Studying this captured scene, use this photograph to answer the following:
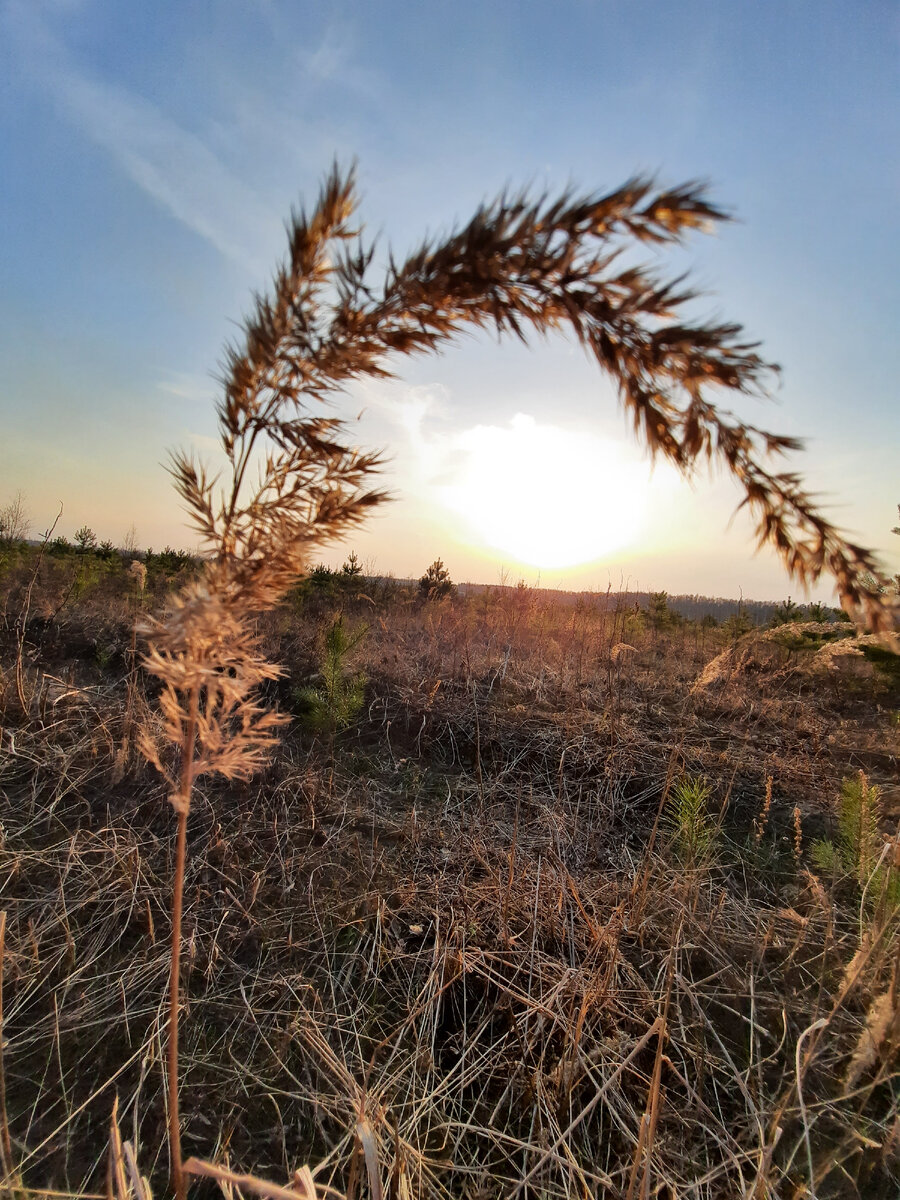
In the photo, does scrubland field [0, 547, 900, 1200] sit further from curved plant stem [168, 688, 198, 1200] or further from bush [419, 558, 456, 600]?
bush [419, 558, 456, 600]

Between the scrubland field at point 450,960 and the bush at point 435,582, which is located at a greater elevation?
the bush at point 435,582

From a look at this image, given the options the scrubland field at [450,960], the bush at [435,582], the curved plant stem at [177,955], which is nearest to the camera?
the curved plant stem at [177,955]

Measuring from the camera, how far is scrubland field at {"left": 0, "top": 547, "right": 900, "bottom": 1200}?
173 centimetres

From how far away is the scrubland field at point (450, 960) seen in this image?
68.1 inches

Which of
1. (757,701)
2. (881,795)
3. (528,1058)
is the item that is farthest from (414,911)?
(757,701)

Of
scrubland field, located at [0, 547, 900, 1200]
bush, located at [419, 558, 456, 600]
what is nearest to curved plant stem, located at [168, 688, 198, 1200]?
scrubland field, located at [0, 547, 900, 1200]

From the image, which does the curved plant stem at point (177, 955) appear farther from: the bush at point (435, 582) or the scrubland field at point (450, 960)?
the bush at point (435, 582)

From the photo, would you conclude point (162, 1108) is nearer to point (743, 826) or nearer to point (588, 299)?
point (588, 299)

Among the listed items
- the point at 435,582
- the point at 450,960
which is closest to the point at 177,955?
the point at 450,960

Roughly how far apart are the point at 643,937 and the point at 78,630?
20.8 feet

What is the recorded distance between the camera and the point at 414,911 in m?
2.70

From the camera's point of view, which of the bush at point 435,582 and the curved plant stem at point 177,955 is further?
the bush at point 435,582

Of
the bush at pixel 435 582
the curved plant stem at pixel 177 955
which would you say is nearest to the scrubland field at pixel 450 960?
the curved plant stem at pixel 177 955

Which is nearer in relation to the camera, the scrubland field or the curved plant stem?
the curved plant stem
